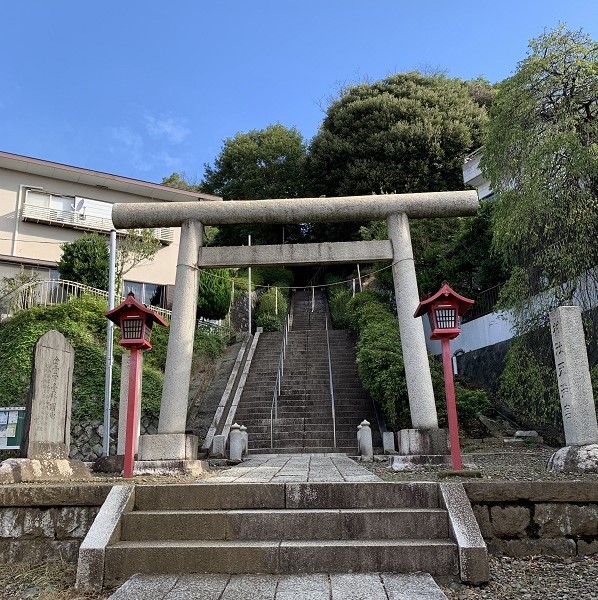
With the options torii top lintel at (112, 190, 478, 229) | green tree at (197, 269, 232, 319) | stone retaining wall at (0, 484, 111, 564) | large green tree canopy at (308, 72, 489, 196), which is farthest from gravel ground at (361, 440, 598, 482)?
large green tree canopy at (308, 72, 489, 196)

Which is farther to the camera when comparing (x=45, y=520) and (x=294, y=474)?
(x=294, y=474)

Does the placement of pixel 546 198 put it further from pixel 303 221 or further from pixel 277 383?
pixel 277 383

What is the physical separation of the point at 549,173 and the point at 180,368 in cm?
773

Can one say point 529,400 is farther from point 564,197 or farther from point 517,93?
point 517,93

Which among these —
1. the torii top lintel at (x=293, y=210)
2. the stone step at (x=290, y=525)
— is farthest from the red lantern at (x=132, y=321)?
the stone step at (x=290, y=525)

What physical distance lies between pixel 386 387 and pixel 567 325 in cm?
571

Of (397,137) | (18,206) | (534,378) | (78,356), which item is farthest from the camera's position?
(397,137)

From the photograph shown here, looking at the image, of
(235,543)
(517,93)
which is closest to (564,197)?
(517,93)

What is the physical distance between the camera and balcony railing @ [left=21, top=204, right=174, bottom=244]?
67.0 feet

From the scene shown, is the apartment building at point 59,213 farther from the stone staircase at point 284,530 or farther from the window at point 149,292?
the stone staircase at point 284,530

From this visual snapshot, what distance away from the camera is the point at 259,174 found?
3225 cm

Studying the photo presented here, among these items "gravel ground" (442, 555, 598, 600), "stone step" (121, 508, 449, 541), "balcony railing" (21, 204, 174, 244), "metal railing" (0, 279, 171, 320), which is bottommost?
"gravel ground" (442, 555, 598, 600)

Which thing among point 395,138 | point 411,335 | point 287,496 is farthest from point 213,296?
point 287,496

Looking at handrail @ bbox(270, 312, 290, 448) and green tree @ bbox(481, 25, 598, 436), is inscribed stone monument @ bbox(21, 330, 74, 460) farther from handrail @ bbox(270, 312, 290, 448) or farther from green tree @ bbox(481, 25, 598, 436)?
green tree @ bbox(481, 25, 598, 436)
